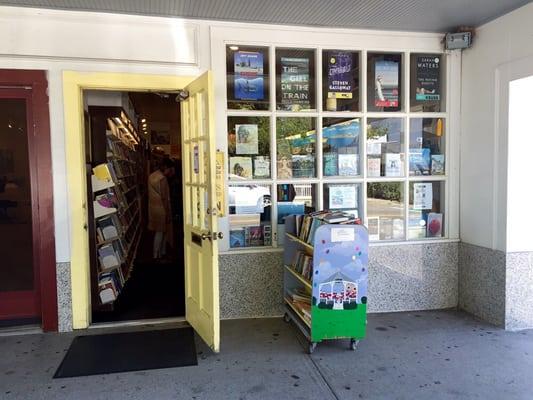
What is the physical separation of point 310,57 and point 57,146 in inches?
101

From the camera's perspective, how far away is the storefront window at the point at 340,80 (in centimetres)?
448

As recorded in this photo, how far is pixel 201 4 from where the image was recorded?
374cm

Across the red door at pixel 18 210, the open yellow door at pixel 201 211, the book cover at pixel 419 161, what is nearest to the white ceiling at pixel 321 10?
the open yellow door at pixel 201 211

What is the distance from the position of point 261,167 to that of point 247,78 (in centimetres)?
88

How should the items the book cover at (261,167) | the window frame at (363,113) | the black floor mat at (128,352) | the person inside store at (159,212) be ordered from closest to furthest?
the black floor mat at (128,352)
the window frame at (363,113)
the book cover at (261,167)
the person inside store at (159,212)

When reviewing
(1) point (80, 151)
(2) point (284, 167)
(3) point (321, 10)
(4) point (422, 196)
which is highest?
(3) point (321, 10)

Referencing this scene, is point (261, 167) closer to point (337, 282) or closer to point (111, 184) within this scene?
point (337, 282)

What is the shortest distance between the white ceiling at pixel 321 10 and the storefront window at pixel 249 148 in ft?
3.12

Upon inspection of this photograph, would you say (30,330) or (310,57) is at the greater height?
(310,57)

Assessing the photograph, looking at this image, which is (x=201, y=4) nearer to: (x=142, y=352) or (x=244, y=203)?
(x=244, y=203)

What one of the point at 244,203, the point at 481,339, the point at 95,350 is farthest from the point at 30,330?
the point at 481,339

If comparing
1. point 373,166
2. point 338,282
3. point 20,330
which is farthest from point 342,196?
point 20,330

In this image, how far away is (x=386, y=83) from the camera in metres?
4.60

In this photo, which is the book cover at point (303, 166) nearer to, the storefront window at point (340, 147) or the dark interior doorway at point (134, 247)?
the storefront window at point (340, 147)
